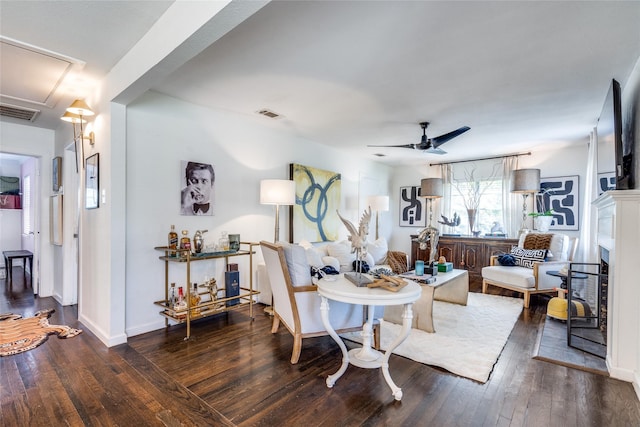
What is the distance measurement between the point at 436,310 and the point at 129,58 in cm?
406

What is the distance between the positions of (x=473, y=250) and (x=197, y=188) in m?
5.04

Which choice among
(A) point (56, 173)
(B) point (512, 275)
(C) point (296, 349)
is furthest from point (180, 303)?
(B) point (512, 275)

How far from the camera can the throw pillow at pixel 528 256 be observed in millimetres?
4514

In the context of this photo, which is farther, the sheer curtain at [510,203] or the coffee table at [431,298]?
the sheer curtain at [510,203]

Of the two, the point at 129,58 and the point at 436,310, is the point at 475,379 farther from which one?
the point at 129,58

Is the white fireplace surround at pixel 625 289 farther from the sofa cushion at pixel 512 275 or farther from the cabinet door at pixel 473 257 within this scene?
the cabinet door at pixel 473 257

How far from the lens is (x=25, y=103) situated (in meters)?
3.33

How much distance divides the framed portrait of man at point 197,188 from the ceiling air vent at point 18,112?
77.8 inches

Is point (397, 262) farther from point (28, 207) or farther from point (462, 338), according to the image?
point (28, 207)

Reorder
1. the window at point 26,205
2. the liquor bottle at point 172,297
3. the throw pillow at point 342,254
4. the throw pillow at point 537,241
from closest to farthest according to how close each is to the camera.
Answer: the liquor bottle at point 172,297 → the throw pillow at point 342,254 → the throw pillow at point 537,241 → the window at point 26,205

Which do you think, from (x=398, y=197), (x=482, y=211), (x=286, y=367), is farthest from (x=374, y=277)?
(x=398, y=197)

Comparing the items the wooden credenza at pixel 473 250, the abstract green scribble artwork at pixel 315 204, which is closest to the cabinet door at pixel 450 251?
the wooden credenza at pixel 473 250

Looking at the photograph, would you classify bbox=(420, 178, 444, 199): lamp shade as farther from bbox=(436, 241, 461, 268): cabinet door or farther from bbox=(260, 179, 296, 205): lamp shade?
bbox=(260, 179, 296, 205): lamp shade

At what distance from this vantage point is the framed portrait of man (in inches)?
134
